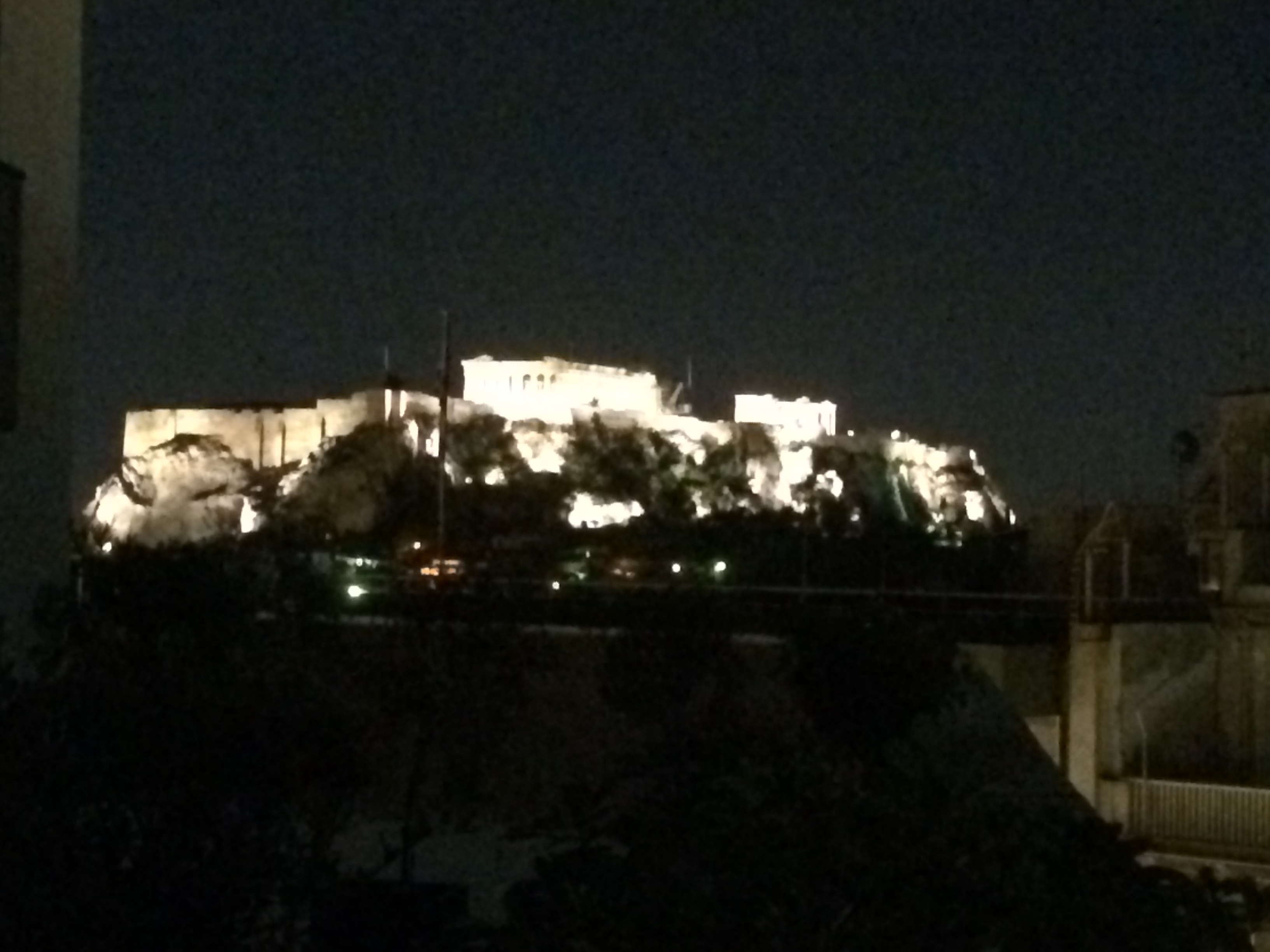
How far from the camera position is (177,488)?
63156 mm

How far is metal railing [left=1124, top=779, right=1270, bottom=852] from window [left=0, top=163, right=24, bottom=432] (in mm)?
11583

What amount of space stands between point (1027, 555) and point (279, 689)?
26100mm

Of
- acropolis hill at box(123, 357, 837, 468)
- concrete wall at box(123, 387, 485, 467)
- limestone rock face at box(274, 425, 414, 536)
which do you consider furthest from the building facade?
limestone rock face at box(274, 425, 414, 536)

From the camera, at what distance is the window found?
6.33 metres

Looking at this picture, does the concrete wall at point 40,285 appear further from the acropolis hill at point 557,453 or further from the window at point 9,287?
the acropolis hill at point 557,453

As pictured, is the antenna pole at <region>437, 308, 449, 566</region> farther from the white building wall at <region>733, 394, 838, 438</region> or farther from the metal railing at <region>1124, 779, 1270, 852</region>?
the white building wall at <region>733, 394, 838, 438</region>

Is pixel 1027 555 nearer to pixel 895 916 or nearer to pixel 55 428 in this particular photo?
pixel 55 428

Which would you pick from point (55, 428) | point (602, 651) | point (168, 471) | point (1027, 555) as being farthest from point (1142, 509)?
point (168, 471)

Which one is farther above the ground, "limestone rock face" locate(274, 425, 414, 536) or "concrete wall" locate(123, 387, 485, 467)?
"concrete wall" locate(123, 387, 485, 467)

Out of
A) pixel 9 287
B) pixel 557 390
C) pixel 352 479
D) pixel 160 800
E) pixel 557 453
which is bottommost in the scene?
pixel 160 800

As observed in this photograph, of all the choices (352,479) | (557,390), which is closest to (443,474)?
(352,479)

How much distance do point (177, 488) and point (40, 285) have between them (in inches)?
2280

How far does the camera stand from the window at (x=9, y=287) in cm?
633

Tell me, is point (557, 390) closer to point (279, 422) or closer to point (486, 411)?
point (486, 411)
